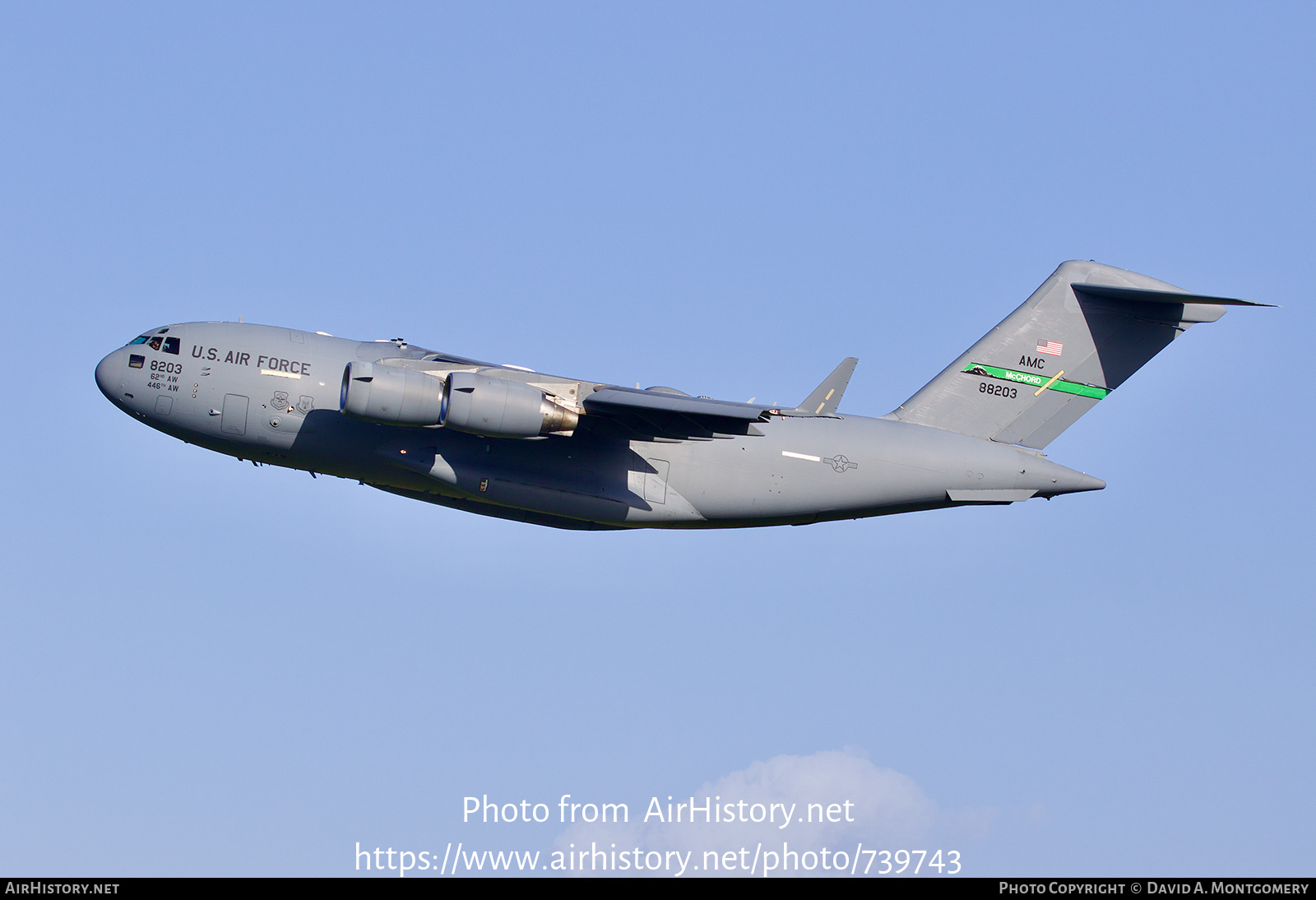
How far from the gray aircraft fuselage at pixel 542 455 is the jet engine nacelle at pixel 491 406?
0.31 meters

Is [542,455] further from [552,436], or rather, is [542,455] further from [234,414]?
[234,414]

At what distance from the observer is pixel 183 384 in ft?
51.9

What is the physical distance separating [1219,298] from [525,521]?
8228 mm

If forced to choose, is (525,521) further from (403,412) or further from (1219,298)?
(1219,298)

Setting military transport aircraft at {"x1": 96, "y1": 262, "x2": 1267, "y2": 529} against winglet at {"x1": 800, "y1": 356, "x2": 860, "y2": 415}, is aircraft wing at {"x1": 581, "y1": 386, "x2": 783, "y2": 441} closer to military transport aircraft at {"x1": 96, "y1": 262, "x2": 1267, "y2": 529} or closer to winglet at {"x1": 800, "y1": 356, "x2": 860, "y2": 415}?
military transport aircraft at {"x1": 96, "y1": 262, "x2": 1267, "y2": 529}

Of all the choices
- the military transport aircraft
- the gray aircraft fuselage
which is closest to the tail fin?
the military transport aircraft

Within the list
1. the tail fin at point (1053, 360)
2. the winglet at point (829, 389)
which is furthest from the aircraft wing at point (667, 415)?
the tail fin at point (1053, 360)

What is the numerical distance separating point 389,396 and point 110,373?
3570mm

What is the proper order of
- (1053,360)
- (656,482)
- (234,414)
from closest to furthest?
(234,414)
(656,482)
(1053,360)

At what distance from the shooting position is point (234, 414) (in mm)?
15711

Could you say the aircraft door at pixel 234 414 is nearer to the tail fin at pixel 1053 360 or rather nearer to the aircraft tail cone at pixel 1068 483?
the tail fin at pixel 1053 360

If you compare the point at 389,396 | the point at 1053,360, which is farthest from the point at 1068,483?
the point at 389,396

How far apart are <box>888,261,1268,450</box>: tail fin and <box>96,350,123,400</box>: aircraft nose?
8.96 metres
